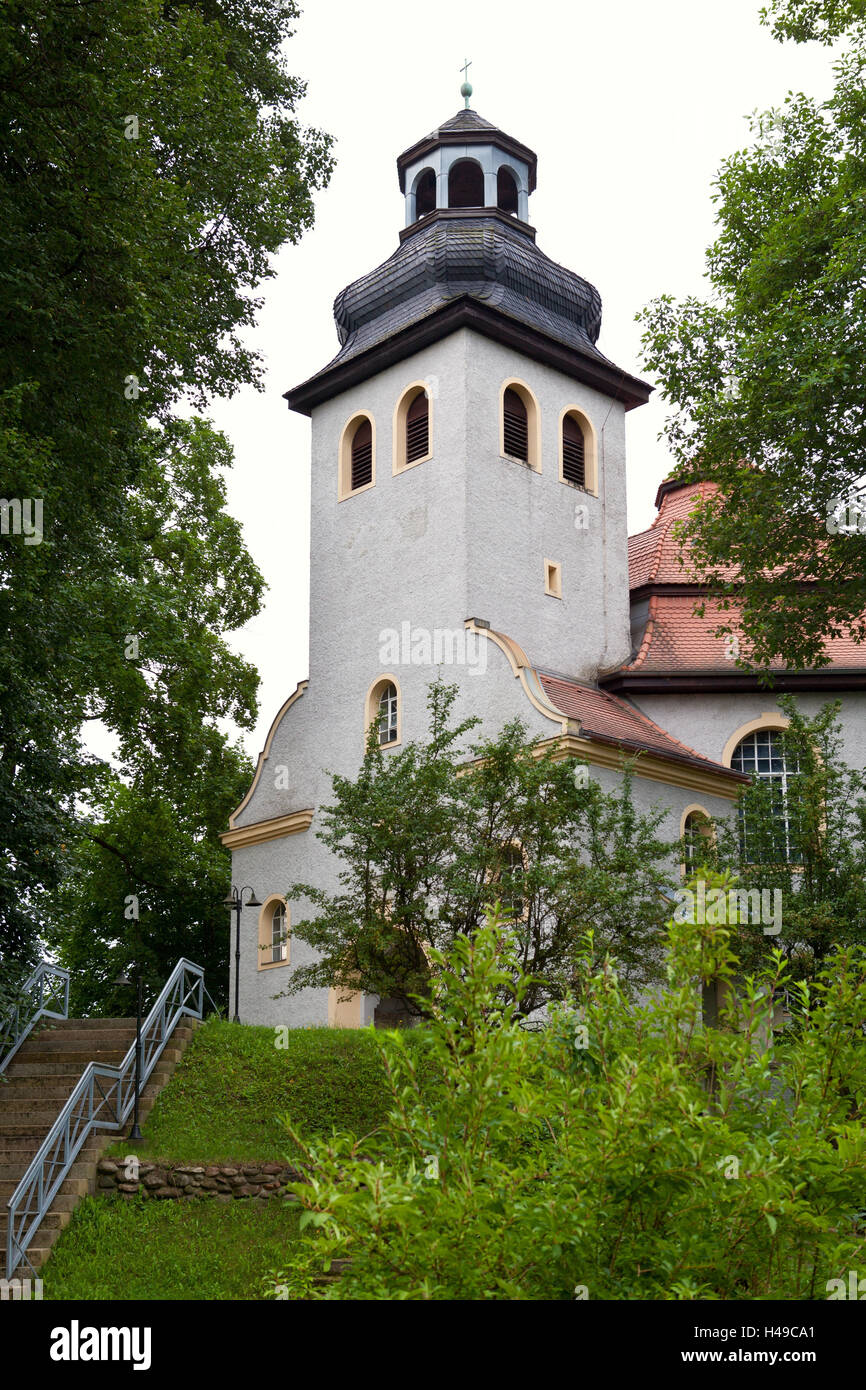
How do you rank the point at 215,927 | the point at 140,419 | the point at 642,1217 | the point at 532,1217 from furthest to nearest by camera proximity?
the point at 215,927 → the point at 140,419 → the point at 642,1217 → the point at 532,1217

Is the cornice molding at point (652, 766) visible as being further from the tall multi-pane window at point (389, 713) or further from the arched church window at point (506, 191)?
the arched church window at point (506, 191)

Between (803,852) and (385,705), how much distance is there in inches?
311

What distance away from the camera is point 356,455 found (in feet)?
87.4

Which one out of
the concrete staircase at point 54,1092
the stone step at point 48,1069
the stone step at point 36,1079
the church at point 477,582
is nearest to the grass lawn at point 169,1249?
the concrete staircase at point 54,1092

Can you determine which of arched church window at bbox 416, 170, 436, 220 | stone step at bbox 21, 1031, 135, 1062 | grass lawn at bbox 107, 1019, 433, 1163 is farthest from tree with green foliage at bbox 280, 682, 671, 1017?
arched church window at bbox 416, 170, 436, 220

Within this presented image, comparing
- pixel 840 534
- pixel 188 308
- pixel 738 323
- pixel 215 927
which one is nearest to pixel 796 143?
pixel 738 323

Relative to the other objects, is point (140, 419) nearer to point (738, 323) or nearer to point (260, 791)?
point (738, 323)

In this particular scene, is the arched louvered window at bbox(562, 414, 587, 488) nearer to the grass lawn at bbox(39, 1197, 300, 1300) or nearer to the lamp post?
the lamp post

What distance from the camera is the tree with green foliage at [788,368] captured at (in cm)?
1509

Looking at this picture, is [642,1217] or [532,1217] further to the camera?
[642,1217]

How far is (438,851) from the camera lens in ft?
53.2

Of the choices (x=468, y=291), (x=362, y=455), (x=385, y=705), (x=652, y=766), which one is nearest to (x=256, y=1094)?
(x=652, y=766)

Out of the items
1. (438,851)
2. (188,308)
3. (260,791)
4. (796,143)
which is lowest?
(438,851)
